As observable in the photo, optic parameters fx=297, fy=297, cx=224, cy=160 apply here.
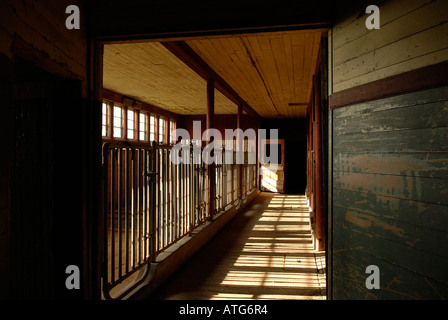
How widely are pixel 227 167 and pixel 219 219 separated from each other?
147 centimetres

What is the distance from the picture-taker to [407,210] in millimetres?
1634

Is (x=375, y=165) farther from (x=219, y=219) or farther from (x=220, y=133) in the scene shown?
(x=220, y=133)

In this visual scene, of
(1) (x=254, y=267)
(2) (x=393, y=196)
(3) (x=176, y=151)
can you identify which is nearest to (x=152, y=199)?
(3) (x=176, y=151)

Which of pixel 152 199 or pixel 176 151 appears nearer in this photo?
pixel 152 199

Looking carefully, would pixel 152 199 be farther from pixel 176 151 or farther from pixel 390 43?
pixel 390 43

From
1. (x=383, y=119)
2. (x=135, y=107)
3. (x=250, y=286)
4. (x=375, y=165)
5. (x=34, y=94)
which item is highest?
(x=135, y=107)

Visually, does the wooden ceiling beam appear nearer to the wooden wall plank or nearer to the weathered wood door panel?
the wooden wall plank

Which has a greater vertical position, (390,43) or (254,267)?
(390,43)

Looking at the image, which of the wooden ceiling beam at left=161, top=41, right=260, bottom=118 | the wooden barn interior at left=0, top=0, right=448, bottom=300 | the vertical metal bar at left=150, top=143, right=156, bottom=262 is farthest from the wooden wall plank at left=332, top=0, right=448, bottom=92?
the wooden ceiling beam at left=161, top=41, right=260, bottom=118

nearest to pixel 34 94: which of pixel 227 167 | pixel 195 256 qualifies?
pixel 195 256

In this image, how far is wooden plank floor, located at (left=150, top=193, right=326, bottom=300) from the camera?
299cm

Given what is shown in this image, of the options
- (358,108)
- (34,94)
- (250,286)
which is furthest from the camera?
(250,286)

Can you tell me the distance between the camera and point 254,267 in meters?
3.70

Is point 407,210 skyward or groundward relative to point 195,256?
skyward
